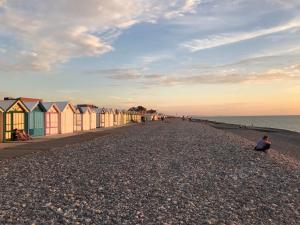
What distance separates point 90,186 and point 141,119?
11229 cm

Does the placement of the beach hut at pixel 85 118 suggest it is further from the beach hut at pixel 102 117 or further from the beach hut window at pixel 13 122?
the beach hut window at pixel 13 122

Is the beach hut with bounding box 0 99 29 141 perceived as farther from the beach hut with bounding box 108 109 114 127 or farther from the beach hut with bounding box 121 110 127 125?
the beach hut with bounding box 121 110 127 125

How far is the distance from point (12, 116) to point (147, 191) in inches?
991

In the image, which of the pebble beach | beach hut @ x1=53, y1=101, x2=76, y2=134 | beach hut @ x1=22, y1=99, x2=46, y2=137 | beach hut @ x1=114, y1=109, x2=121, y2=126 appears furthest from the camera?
beach hut @ x1=114, y1=109, x2=121, y2=126

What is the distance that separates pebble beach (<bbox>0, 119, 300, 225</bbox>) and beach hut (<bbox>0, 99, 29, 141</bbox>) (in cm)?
1387

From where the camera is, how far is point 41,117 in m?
41.0

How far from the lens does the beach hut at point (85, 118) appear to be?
189 feet

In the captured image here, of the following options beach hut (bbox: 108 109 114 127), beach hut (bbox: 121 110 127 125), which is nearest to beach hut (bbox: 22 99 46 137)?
beach hut (bbox: 108 109 114 127)

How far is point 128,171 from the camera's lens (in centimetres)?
1662

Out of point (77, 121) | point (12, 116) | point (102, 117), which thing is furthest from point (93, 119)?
point (12, 116)

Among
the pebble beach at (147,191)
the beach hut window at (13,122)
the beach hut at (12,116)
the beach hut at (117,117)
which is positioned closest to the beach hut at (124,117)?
the beach hut at (117,117)

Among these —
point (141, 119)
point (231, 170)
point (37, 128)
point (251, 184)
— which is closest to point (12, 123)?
point (37, 128)

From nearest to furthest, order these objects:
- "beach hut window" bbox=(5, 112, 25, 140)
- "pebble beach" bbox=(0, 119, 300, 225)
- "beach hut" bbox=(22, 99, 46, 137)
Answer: "pebble beach" bbox=(0, 119, 300, 225) → "beach hut window" bbox=(5, 112, 25, 140) → "beach hut" bbox=(22, 99, 46, 137)

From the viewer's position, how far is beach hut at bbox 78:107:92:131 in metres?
57.5
